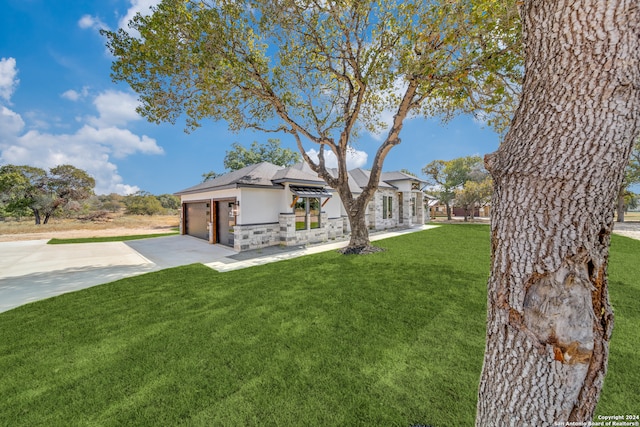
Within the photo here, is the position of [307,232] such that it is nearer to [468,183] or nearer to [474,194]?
[474,194]

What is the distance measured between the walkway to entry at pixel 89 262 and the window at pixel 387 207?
9.38 m

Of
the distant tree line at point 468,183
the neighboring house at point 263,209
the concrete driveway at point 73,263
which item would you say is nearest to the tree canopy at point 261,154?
the neighboring house at point 263,209

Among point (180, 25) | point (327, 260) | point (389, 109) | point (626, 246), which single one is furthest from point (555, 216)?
point (626, 246)

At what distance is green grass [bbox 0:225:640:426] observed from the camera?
2557 mm

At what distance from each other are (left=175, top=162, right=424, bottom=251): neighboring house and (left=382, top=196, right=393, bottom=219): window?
153 inches

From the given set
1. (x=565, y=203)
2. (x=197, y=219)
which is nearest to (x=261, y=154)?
(x=197, y=219)

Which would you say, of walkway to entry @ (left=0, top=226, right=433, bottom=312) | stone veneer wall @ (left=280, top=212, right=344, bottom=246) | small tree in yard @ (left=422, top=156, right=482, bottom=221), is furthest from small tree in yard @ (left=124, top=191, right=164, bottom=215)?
small tree in yard @ (left=422, top=156, right=482, bottom=221)

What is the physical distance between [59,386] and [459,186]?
34680mm

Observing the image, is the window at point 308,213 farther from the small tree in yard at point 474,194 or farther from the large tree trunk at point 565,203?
the small tree in yard at point 474,194

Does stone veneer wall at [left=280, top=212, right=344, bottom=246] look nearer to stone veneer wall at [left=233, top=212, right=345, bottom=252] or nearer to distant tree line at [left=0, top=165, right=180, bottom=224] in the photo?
stone veneer wall at [left=233, top=212, right=345, bottom=252]

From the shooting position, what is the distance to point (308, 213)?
13445mm

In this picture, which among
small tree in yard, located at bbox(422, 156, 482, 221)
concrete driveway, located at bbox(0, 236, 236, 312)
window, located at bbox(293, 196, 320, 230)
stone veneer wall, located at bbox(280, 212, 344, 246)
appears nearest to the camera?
concrete driveway, located at bbox(0, 236, 236, 312)

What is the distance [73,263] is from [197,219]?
676 cm

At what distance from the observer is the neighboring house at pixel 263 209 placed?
11.5 metres
